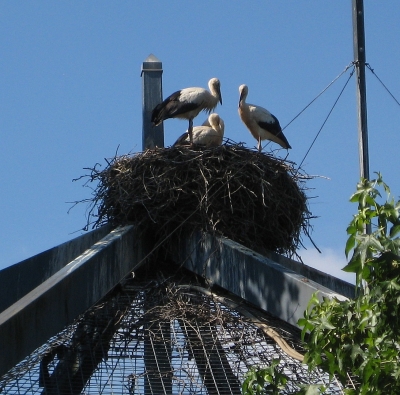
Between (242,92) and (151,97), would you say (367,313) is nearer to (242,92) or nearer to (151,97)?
(151,97)

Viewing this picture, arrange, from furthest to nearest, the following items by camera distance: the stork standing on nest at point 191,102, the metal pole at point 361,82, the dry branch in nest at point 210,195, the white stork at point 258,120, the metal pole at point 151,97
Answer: the white stork at point 258,120, the stork standing on nest at point 191,102, the metal pole at point 151,97, the dry branch in nest at point 210,195, the metal pole at point 361,82

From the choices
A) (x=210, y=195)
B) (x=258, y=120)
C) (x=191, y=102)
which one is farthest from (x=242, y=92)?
(x=210, y=195)

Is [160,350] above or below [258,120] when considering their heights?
below

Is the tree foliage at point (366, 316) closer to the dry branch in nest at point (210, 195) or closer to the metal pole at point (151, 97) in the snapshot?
the dry branch in nest at point (210, 195)

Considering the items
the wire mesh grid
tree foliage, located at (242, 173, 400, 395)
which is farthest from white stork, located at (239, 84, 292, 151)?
tree foliage, located at (242, 173, 400, 395)

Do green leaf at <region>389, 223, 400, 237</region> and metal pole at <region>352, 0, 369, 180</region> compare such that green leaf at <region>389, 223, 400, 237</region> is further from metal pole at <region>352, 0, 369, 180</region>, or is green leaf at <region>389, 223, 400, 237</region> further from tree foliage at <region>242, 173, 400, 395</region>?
metal pole at <region>352, 0, 369, 180</region>

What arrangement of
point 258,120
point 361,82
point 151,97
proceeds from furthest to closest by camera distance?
point 258,120
point 151,97
point 361,82

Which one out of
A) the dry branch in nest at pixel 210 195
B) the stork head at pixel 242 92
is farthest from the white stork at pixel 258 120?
the dry branch in nest at pixel 210 195

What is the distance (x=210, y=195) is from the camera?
10.2 metres

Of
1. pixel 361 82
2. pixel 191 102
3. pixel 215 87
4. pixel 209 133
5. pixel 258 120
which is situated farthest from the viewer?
pixel 258 120

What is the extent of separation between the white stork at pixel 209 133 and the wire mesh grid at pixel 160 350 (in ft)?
13.4

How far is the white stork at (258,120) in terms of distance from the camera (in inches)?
590

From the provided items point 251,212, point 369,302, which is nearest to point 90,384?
point 369,302

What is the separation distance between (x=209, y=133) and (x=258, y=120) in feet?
6.91
